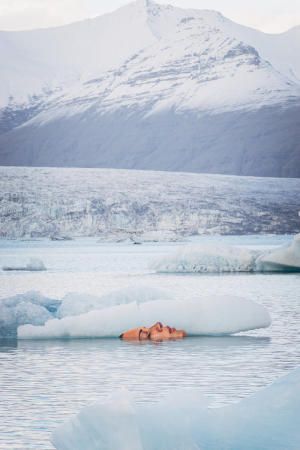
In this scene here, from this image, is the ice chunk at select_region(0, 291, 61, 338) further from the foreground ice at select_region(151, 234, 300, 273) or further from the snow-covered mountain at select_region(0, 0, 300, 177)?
the snow-covered mountain at select_region(0, 0, 300, 177)

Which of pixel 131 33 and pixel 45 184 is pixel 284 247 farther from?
pixel 131 33

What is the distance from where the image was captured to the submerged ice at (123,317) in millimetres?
11984

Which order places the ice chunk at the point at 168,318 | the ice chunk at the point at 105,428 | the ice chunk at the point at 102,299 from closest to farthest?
the ice chunk at the point at 105,428
the ice chunk at the point at 168,318
the ice chunk at the point at 102,299

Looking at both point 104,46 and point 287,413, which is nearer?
point 287,413

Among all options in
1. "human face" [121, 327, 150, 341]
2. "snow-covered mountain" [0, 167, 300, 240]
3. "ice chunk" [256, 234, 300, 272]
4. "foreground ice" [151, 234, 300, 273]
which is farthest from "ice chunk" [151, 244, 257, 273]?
"snow-covered mountain" [0, 167, 300, 240]

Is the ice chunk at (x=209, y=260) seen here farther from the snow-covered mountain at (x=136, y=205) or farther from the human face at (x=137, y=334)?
the snow-covered mountain at (x=136, y=205)

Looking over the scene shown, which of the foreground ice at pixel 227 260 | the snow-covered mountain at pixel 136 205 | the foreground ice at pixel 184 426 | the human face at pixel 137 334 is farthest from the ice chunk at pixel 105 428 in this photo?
the snow-covered mountain at pixel 136 205

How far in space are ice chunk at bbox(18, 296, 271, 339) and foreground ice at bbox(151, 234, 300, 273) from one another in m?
12.3

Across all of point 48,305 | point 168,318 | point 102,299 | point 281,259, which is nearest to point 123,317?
point 168,318

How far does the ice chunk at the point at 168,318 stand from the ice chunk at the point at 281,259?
12057 mm

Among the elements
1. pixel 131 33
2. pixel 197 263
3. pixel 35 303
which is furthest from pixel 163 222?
pixel 131 33

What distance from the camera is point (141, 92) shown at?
149 meters

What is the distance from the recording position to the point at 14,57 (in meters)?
144

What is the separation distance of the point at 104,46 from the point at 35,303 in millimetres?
147213
